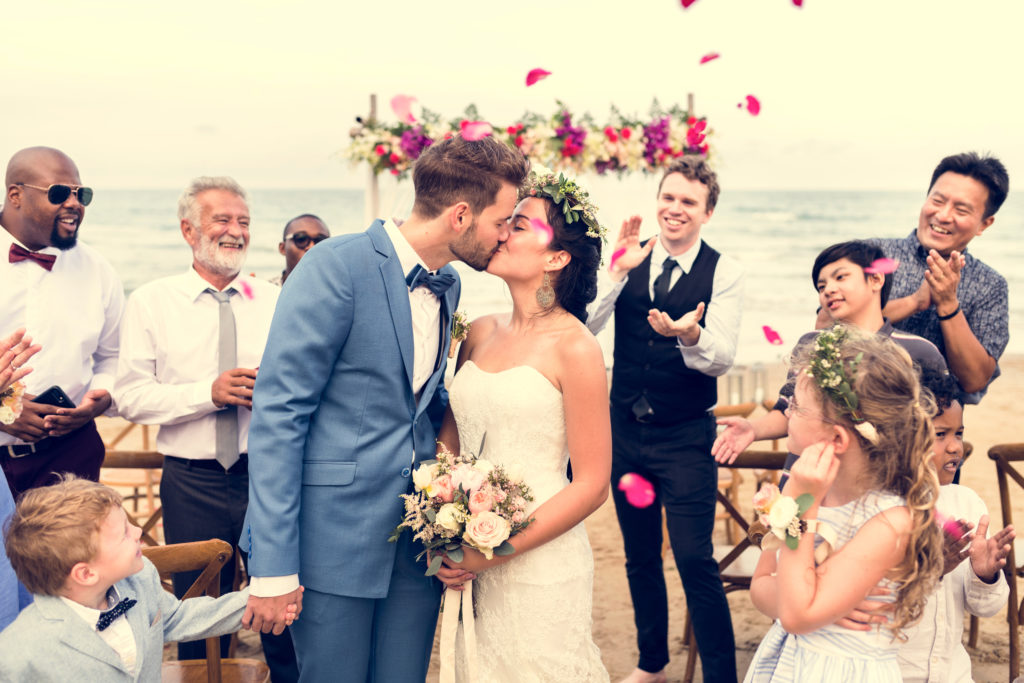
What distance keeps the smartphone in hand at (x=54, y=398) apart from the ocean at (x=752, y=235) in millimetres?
10150

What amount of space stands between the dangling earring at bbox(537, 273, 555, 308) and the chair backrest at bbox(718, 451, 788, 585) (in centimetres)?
129

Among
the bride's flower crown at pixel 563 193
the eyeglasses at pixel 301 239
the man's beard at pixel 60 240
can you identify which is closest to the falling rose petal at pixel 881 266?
the bride's flower crown at pixel 563 193

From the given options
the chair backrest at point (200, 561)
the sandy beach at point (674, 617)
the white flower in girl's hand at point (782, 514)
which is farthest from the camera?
the sandy beach at point (674, 617)

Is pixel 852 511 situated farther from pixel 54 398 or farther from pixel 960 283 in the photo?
pixel 54 398

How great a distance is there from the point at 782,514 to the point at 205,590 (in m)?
1.97

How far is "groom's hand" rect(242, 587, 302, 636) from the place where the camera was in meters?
2.40

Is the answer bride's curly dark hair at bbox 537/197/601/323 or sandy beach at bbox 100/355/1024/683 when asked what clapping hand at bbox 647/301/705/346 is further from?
sandy beach at bbox 100/355/1024/683

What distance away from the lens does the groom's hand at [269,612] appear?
7.87 ft

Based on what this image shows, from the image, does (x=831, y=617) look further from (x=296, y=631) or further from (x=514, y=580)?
(x=296, y=631)

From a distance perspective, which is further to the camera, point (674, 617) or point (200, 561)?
point (674, 617)

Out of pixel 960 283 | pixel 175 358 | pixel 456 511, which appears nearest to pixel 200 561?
pixel 456 511

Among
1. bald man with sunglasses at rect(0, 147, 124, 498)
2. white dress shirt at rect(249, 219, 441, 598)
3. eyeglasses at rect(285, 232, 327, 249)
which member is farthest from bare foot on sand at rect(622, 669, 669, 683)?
eyeglasses at rect(285, 232, 327, 249)

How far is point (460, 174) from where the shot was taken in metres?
2.59

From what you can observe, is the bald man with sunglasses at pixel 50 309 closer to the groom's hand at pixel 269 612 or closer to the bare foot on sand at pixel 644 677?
the groom's hand at pixel 269 612
